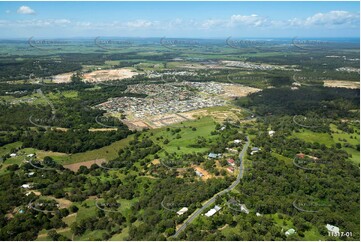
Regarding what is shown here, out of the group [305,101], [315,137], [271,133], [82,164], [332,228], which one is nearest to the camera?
[332,228]

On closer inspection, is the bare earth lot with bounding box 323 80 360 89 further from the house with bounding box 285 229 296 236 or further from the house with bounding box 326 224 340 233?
the house with bounding box 285 229 296 236

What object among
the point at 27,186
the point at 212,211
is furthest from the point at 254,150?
the point at 27,186

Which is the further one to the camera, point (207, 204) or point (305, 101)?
point (305, 101)

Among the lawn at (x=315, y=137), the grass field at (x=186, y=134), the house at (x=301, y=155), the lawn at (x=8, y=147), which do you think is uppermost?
the lawn at (x=315, y=137)

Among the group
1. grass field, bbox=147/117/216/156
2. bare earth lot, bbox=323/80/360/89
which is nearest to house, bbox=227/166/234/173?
grass field, bbox=147/117/216/156

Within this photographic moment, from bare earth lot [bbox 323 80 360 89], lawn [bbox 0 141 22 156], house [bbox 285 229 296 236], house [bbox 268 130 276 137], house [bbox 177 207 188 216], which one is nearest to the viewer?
house [bbox 285 229 296 236]

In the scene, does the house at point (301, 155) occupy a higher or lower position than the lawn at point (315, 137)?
lower

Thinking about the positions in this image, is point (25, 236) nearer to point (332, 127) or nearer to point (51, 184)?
point (51, 184)

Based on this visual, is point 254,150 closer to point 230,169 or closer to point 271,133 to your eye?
point 230,169

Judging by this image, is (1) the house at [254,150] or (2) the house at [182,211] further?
(1) the house at [254,150]

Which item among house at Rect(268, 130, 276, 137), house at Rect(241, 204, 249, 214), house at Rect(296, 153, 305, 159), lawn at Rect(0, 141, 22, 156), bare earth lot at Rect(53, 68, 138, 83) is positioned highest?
bare earth lot at Rect(53, 68, 138, 83)

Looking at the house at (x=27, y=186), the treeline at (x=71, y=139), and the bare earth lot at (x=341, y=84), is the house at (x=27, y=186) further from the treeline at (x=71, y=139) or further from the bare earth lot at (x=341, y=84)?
the bare earth lot at (x=341, y=84)

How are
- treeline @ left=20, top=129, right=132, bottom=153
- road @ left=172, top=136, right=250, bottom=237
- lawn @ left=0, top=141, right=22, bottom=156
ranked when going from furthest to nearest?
treeline @ left=20, top=129, right=132, bottom=153
lawn @ left=0, top=141, right=22, bottom=156
road @ left=172, top=136, right=250, bottom=237

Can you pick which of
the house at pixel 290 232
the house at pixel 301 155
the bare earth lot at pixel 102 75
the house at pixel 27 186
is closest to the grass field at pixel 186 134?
the house at pixel 301 155
